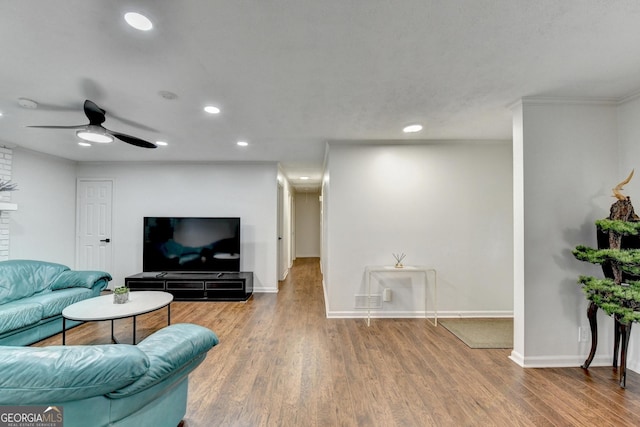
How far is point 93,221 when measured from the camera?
545 centimetres

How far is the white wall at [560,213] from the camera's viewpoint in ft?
8.64

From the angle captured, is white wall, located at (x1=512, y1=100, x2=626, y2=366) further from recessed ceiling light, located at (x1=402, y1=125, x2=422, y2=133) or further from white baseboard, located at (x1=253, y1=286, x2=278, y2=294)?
white baseboard, located at (x1=253, y1=286, x2=278, y2=294)

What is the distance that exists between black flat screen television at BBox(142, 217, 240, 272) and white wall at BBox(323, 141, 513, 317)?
215cm

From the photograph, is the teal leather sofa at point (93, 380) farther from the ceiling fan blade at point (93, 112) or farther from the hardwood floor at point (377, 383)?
the ceiling fan blade at point (93, 112)

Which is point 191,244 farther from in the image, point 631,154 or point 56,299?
point 631,154

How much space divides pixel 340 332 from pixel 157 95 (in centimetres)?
323

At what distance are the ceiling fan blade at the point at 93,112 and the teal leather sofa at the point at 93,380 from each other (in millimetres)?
2041

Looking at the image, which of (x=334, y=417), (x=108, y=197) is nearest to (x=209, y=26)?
(x=334, y=417)

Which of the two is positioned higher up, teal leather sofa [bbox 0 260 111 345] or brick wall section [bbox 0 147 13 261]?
brick wall section [bbox 0 147 13 261]

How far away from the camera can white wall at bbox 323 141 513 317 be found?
394cm

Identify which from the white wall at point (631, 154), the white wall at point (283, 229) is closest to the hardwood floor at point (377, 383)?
the white wall at point (631, 154)

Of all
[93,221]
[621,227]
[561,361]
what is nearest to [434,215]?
[621,227]

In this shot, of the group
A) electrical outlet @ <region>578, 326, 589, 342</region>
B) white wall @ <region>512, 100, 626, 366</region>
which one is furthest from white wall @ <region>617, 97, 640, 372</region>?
electrical outlet @ <region>578, 326, 589, 342</region>

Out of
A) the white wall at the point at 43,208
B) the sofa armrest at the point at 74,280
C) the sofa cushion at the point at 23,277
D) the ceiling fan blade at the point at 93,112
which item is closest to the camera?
the ceiling fan blade at the point at 93,112
